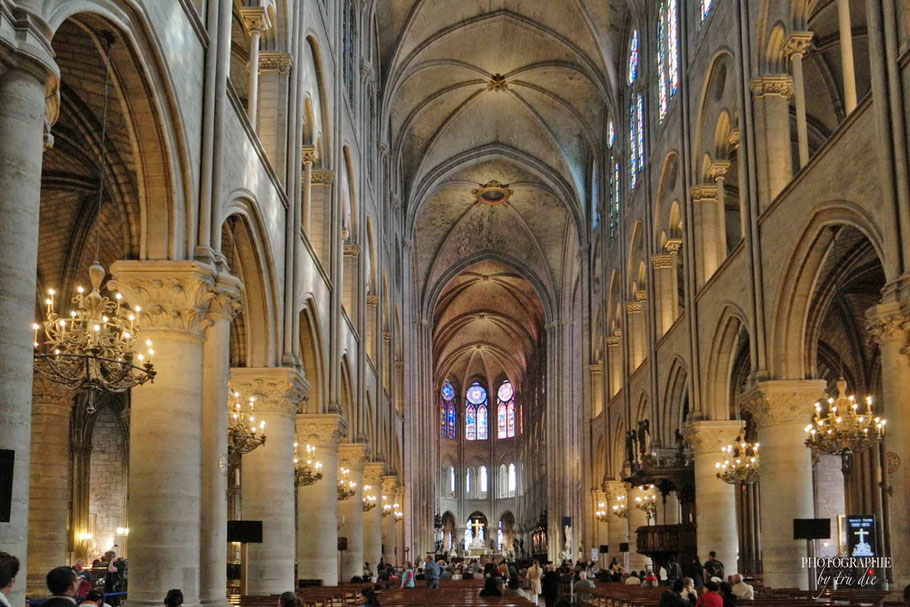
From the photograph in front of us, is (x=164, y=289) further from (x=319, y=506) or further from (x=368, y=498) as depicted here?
(x=368, y=498)

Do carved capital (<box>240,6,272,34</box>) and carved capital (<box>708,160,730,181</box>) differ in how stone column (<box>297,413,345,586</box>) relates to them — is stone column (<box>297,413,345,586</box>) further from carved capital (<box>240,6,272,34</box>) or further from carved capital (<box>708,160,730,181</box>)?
carved capital (<box>708,160,730,181</box>)

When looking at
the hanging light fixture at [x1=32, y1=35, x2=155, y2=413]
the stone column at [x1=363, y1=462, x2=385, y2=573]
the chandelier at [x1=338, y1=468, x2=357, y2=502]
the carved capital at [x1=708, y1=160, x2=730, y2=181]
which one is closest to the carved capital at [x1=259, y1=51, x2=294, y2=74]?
the hanging light fixture at [x1=32, y1=35, x2=155, y2=413]

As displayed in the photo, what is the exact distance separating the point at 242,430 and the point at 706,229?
44.1 feet

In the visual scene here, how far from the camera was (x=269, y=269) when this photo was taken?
17.3 metres

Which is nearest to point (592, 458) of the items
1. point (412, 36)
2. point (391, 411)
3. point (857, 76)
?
point (391, 411)

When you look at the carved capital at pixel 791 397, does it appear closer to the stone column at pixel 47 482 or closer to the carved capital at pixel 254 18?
the carved capital at pixel 254 18

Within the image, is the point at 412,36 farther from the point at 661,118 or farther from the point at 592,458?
the point at 592,458

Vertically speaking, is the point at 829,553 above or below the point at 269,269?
below

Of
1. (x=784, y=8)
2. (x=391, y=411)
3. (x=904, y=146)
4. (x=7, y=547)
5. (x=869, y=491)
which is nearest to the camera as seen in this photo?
(x=7, y=547)

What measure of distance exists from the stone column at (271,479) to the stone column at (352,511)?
949cm

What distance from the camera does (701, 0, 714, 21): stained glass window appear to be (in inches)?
959

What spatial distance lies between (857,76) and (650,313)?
886 centimetres

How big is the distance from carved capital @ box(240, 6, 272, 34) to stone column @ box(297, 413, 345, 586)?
856 centimetres

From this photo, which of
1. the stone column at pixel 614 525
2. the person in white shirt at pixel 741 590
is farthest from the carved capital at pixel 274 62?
the stone column at pixel 614 525
